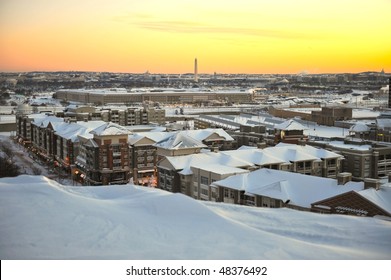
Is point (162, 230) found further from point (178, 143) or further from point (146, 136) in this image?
point (146, 136)

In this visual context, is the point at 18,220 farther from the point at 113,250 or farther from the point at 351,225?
the point at 351,225

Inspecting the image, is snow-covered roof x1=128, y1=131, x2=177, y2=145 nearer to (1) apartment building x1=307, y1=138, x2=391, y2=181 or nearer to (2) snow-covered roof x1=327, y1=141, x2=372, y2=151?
(2) snow-covered roof x1=327, y1=141, x2=372, y2=151

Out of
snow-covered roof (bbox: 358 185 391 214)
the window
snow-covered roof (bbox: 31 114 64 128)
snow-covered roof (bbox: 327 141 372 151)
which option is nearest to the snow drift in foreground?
snow-covered roof (bbox: 358 185 391 214)

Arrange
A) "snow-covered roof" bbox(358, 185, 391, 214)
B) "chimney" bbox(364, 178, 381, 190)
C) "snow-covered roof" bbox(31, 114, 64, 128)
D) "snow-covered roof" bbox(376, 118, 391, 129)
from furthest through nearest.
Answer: "snow-covered roof" bbox(31, 114, 64, 128) → "snow-covered roof" bbox(376, 118, 391, 129) → "chimney" bbox(364, 178, 381, 190) → "snow-covered roof" bbox(358, 185, 391, 214)

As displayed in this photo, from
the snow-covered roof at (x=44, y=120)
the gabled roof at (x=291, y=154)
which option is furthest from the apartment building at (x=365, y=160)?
the snow-covered roof at (x=44, y=120)

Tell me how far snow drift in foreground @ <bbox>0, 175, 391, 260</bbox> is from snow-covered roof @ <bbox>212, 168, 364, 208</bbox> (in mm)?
4159

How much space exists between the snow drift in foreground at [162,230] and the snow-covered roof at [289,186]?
416 cm

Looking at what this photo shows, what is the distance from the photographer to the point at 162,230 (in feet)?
18.0

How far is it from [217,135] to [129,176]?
3.58m

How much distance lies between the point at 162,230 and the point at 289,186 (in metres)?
6.60

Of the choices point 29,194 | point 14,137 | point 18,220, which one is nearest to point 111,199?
→ point 29,194

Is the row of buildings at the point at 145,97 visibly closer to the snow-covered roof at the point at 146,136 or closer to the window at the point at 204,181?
the snow-covered roof at the point at 146,136

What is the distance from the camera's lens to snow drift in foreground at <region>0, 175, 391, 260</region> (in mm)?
4805

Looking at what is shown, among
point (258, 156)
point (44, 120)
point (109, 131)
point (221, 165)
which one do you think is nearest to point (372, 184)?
point (221, 165)
